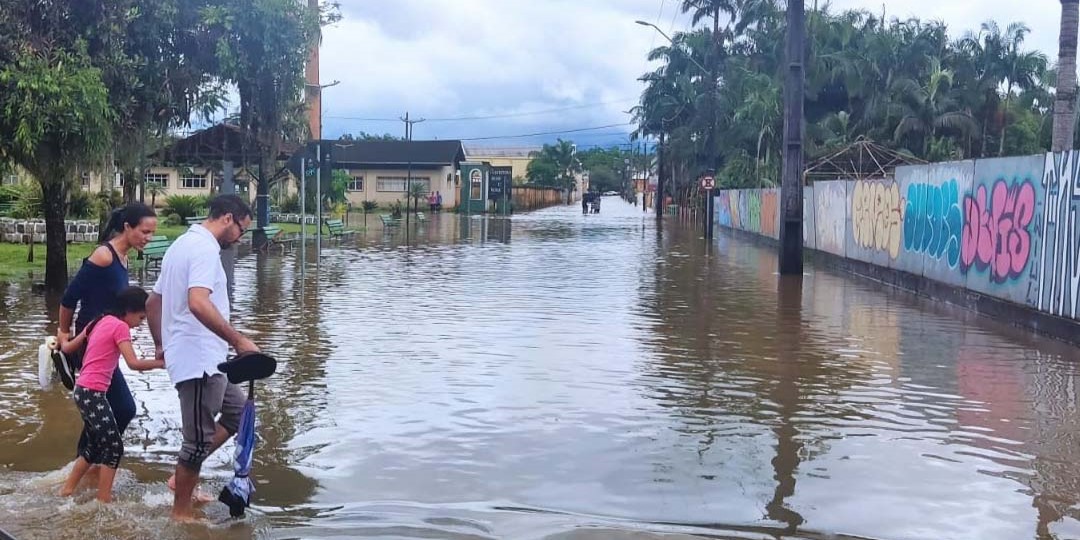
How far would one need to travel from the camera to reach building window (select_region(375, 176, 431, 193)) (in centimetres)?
7794

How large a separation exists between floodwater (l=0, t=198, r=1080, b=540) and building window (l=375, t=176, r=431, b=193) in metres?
62.8

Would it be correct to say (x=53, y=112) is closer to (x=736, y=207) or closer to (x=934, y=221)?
(x=934, y=221)

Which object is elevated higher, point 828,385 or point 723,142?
point 723,142

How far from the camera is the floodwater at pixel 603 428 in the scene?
5.79 meters

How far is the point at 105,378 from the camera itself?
5746 millimetres

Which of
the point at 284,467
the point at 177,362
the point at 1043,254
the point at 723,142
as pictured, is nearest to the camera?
the point at 177,362

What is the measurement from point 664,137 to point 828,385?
69.0m

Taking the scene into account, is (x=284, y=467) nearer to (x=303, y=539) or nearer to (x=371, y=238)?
(x=303, y=539)

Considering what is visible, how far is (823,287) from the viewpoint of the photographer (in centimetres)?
1906

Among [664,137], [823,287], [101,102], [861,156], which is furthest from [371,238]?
[664,137]

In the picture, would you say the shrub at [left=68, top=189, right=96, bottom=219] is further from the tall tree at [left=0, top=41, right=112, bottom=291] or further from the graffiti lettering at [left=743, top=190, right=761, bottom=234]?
the graffiti lettering at [left=743, top=190, right=761, bottom=234]

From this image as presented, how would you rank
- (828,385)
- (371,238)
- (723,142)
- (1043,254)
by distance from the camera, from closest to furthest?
(828,385), (1043,254), (371,238), (723,142)

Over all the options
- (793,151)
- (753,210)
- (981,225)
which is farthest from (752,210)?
(981,225)

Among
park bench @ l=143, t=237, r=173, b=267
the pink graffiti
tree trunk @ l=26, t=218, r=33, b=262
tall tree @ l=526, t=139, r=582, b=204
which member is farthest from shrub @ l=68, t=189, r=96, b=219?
tall tree @ l=526, t=139, r=582, b=204
